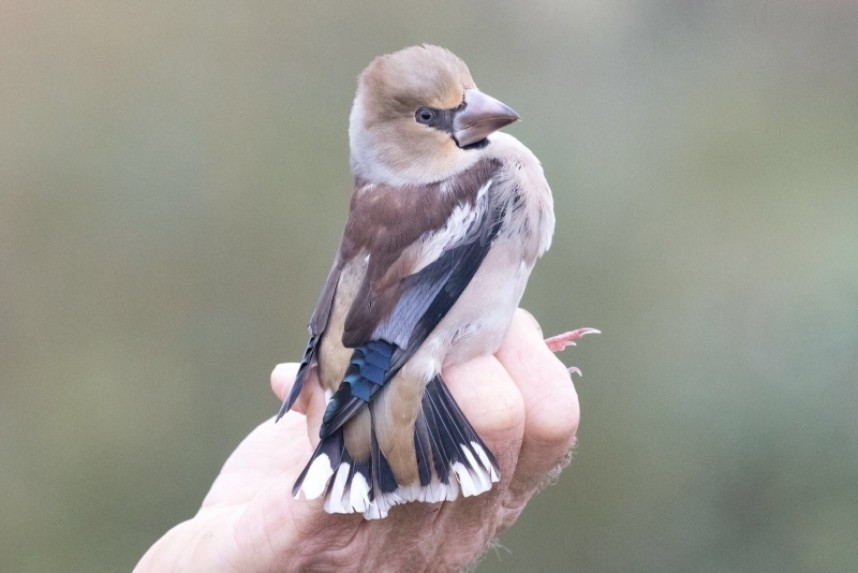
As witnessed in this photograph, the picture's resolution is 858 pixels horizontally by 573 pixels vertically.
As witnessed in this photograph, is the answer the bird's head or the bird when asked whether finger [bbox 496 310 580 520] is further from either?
the bird's head

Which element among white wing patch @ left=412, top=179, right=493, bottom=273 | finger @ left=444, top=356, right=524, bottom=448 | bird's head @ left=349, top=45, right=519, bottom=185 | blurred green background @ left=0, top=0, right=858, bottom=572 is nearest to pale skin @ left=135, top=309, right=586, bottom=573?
finger @ left=444, top=356, right=524, bottom=448

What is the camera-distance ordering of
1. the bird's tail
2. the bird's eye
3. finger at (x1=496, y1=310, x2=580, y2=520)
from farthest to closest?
the bird's eye, finger at (x1=496, y1=310, x2=580, y2=520), the bird's tail

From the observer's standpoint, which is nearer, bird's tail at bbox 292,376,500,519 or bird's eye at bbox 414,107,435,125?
bird's tail at bbox 292,376,500,519

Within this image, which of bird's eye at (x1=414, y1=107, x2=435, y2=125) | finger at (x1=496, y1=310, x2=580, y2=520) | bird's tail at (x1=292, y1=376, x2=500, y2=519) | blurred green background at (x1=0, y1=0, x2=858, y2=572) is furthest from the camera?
blurred green background at (x1=0, y1=0, x2=858, y2=572)

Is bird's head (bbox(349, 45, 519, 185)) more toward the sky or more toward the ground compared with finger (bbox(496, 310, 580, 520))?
more toward the sky

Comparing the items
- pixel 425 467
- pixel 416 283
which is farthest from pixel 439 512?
pixel 416 283

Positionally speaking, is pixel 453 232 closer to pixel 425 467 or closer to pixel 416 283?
pixel 416 283

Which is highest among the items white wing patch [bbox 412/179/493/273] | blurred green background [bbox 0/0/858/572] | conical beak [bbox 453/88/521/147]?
conical beak [bbox 453/88/521/147]
